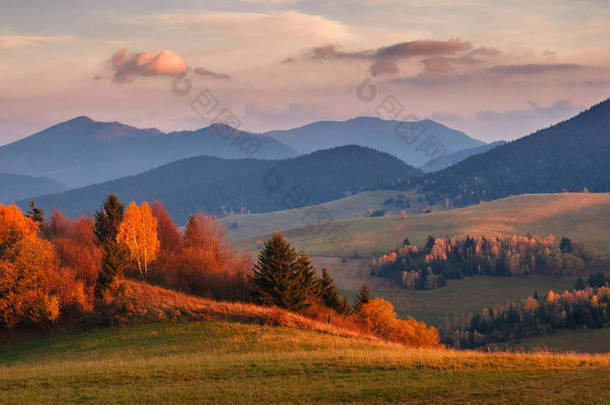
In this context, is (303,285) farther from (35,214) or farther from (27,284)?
(35,214)

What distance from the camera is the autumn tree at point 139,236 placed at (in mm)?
71306

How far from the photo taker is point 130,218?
72.4 metres

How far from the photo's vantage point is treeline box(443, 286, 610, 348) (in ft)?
479

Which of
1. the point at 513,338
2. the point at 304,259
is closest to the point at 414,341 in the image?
the point at 304,259

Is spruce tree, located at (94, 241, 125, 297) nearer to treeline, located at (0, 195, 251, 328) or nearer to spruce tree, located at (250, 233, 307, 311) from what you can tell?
treeline, located at (0, 195, 251, 328)

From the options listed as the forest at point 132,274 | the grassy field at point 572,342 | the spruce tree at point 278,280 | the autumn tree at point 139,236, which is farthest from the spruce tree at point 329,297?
the grassy field at point 572,342

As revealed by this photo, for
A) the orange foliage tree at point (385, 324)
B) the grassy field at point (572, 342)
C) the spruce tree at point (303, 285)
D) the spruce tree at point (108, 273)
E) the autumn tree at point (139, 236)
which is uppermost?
the autumn tree at point (139, 236)

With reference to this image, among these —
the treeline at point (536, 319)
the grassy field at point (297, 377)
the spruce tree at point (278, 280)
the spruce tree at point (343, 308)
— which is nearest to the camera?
the grassy field at point (297, 377)

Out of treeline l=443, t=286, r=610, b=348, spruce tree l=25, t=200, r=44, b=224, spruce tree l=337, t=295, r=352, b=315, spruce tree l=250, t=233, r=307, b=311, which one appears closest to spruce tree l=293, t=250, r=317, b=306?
spruce tree l=250, t=233, r=307, b=311

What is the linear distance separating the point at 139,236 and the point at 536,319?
414 ft

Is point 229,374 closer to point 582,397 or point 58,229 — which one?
point 582,397

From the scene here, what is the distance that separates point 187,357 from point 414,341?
4765cm

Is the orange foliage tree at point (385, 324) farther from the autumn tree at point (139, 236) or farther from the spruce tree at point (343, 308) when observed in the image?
the autumn tree at point (139, 236)

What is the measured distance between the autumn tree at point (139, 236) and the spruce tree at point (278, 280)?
69.1ft
